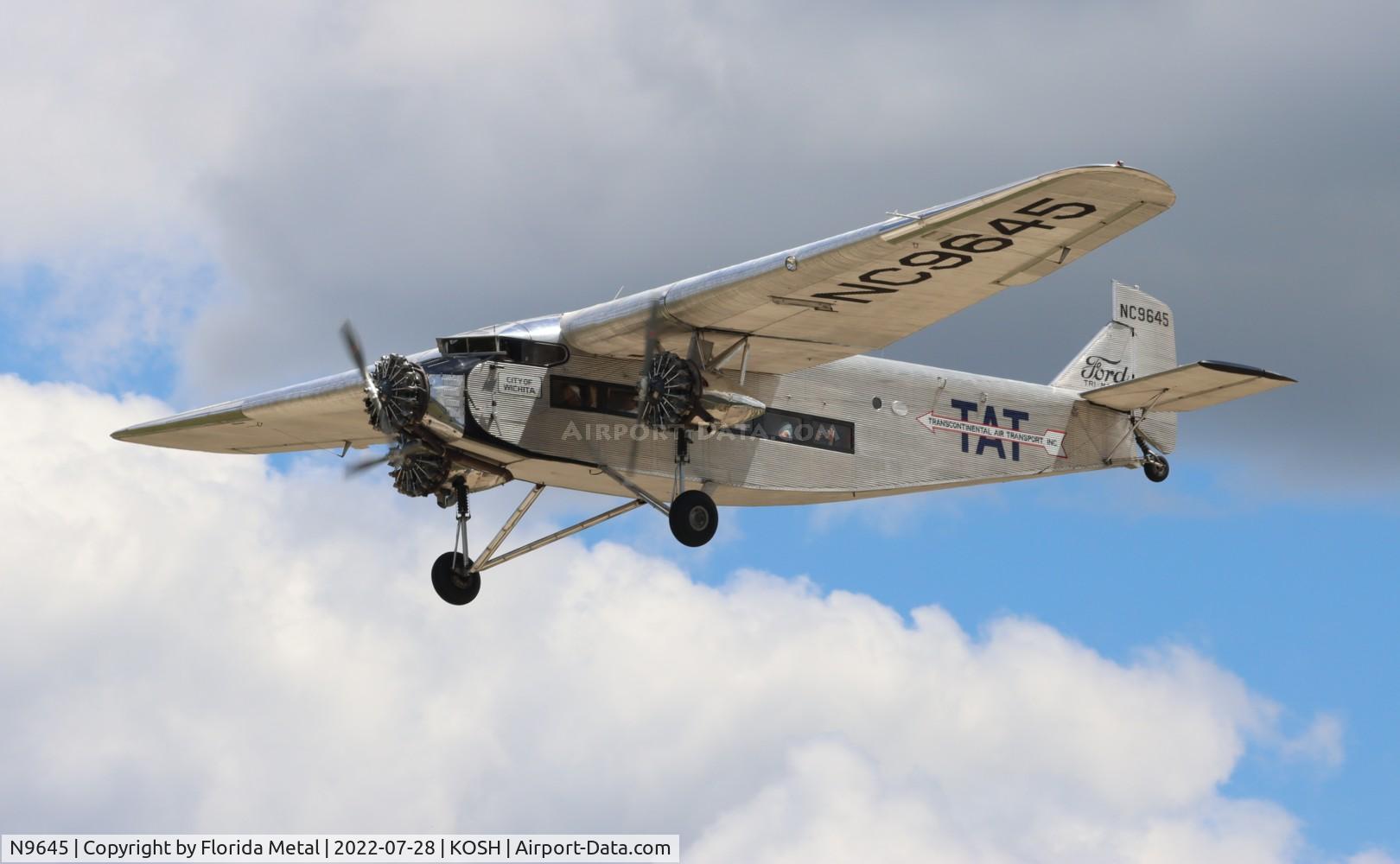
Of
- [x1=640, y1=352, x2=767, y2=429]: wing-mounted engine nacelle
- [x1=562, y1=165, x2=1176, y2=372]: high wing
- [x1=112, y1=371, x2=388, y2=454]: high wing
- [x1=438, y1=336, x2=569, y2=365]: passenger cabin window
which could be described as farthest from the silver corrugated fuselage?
[x1=112, y1=371, x2=388, y2=454]: high wing

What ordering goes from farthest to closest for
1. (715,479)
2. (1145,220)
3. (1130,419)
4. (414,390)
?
1. (1130,419)
2. (715,479)
3. (414,390)
4. (1145,220)

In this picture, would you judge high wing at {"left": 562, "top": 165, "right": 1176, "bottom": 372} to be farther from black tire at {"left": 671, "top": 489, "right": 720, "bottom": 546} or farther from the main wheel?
the main wheel

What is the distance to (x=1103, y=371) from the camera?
33.6m

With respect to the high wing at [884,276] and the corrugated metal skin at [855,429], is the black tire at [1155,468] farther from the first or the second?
the high wing at [884,276]

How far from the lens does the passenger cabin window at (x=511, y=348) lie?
26672mm

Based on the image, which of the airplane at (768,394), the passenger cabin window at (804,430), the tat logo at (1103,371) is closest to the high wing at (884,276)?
the airplane at (768,394)

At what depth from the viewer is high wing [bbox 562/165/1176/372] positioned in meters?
22.4

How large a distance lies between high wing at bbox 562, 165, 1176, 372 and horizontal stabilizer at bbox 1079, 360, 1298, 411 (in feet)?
18.8

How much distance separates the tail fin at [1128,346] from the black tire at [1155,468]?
5.07ft

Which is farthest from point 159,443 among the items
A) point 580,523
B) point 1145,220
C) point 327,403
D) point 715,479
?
point 1145,220

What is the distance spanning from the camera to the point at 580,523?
28656mm

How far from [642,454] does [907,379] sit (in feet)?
15.8

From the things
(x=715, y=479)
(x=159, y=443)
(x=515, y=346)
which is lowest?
(x=159, y=443)

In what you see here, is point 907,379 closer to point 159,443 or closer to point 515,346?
point 515,346
